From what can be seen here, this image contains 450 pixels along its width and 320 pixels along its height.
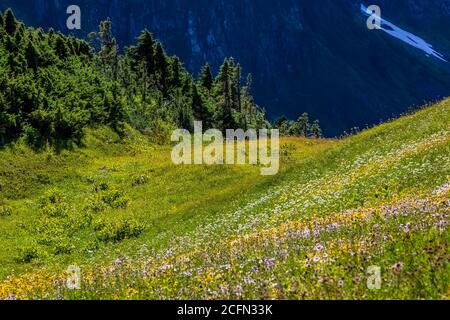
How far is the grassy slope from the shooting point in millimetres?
8727

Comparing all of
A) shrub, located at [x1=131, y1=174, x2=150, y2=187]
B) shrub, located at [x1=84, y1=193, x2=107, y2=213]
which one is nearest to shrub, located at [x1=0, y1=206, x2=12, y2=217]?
shrub, located at [x1=84, y1=193, x2=107, y2=213]

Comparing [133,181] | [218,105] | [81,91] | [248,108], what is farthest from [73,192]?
[248,108]

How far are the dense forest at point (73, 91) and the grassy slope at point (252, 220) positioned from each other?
2.98 metres

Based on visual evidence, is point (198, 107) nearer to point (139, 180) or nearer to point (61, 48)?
point (61, 48)

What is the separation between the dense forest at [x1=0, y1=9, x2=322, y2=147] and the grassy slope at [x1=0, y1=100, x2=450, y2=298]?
298 cm

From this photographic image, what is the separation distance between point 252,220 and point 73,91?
3770 cm

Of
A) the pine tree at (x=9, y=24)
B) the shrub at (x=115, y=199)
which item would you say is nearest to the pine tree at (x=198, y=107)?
the pine tree at (x=9, y=24)

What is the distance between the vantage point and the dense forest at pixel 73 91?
48000 mm

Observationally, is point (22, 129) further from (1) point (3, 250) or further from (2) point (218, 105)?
(2) point (218, 105)

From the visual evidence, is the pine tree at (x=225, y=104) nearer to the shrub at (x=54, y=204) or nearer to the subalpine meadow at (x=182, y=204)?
the subalpine meadow at (x=182, y=204)

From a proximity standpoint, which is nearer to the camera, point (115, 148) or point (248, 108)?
point (115, 148)

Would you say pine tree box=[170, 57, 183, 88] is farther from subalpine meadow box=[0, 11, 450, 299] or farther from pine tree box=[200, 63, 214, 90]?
subalpine meadow box=[0, 11, 450, 299]

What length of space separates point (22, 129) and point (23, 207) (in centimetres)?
1223

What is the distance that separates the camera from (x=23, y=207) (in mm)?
36250
